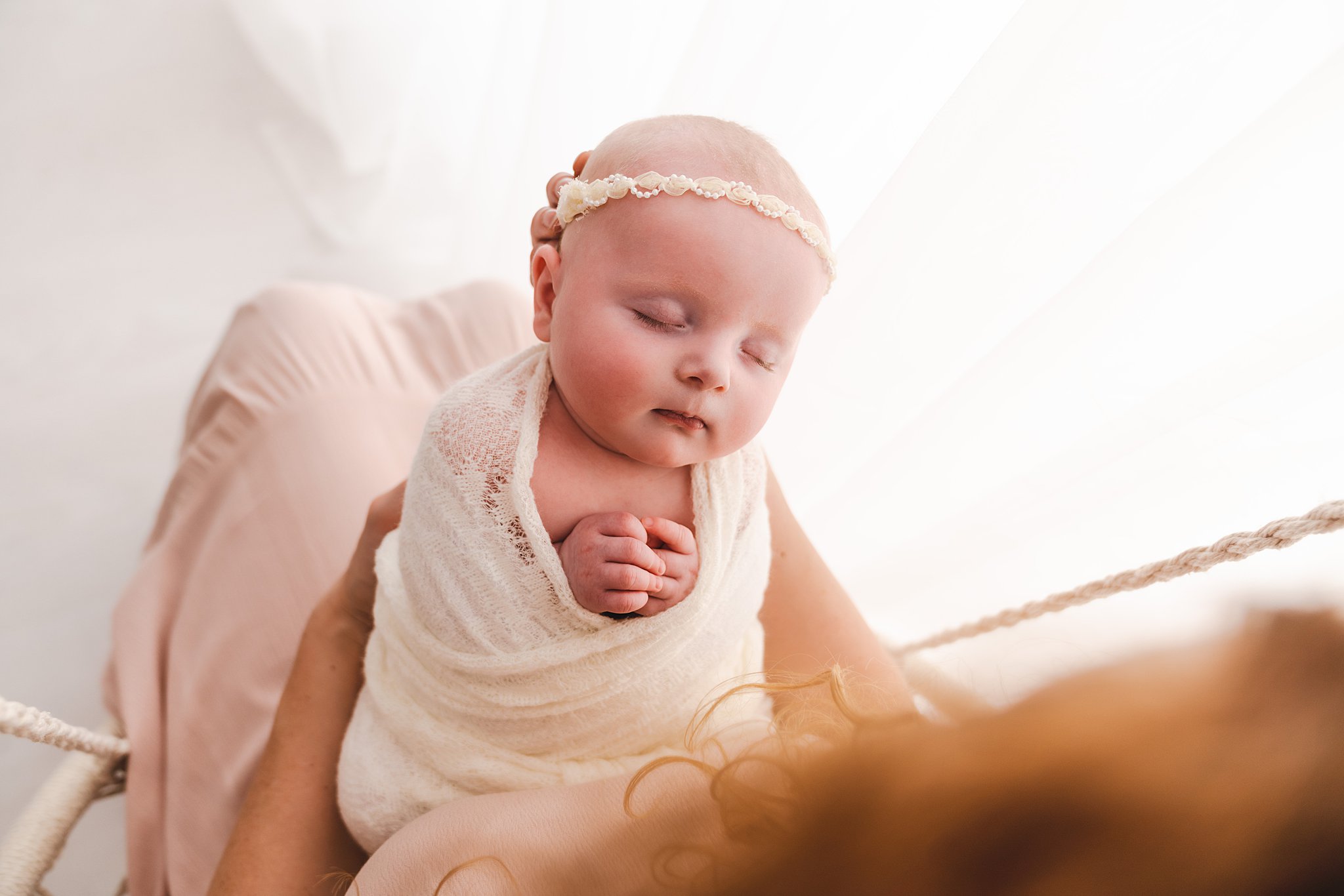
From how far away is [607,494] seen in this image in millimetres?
798

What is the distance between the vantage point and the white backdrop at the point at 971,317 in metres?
0.81

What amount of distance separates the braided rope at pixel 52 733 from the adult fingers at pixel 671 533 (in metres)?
0.71

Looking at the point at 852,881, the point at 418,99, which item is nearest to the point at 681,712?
the point at 852,881

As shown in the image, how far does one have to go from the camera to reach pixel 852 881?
488 mm

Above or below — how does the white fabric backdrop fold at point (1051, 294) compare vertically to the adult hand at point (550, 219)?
below

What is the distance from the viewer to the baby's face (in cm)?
72

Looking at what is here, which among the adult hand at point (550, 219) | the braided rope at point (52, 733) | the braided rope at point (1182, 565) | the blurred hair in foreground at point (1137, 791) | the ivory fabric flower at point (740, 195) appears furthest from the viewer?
the braided rope at point (52, 733)

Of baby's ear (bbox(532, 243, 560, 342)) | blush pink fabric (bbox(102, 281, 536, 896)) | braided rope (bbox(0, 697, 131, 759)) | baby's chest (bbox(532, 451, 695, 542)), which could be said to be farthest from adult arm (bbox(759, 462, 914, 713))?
braided rope (bbox(0, 697, 131, 759))

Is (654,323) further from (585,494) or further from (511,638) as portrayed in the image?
(511,638)

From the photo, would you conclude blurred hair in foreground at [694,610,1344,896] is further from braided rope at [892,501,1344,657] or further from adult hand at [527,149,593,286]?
adult hand at [527,149,593,286]

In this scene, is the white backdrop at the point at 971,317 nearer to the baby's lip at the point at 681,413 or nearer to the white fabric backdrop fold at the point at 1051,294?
the white fabric backdrop fold at the point at 1051,294

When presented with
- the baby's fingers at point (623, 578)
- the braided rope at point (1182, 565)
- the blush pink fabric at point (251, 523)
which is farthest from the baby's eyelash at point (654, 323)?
the blush pink fabric at point (251, 523)

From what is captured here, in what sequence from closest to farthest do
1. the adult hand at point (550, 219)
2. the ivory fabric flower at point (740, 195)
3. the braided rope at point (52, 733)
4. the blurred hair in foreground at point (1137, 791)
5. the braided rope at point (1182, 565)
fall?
the blurred hair in foreground at point (1137, 791) < the braided rope at point (1182, 565) < the ivory fabric flower at point (740, 195) < the adult hand at point (550, 219) < the braided rope at point (52, 733)

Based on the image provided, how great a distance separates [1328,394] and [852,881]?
0.68 metres
